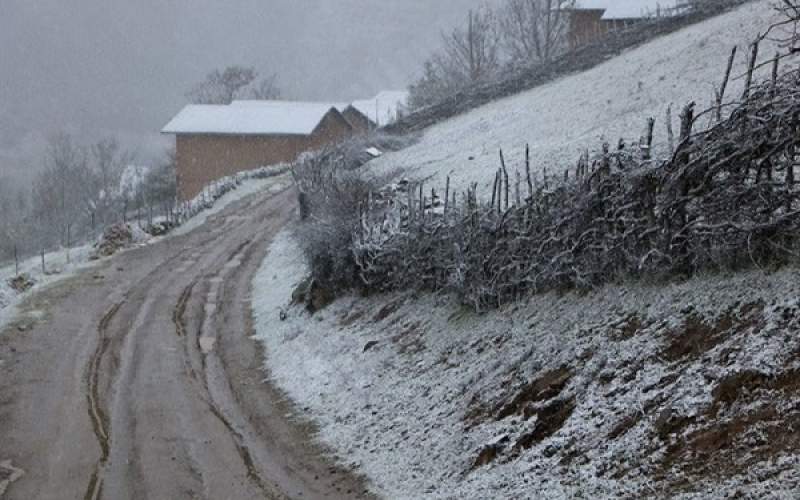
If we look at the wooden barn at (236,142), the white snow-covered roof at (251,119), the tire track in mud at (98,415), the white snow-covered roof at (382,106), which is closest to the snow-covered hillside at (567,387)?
the tire track in mud at (98,415)

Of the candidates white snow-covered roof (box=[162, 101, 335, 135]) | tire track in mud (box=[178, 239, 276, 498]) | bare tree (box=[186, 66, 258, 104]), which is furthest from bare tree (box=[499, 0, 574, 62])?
tire track in mud (box=[178, 239, 276, 498])

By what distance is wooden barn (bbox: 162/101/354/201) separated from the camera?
194 ft

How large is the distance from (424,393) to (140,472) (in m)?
4.46

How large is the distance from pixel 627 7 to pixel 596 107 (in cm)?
2813

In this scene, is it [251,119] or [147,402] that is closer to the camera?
[147,402]

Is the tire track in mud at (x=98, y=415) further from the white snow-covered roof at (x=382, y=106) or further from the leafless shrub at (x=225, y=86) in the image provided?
the leafless shrub at (x=225, y=86)

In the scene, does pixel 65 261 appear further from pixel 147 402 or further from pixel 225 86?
pixel 225 86

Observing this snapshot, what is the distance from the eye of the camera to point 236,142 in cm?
5931

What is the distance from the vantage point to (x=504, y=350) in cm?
1305

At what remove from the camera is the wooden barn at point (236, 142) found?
Answer: 194ft

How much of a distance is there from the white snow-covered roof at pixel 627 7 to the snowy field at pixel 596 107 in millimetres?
15749

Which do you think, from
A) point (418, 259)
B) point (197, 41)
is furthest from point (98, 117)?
point (418, 259)

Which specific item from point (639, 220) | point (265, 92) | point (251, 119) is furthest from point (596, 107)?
point (265, 92)

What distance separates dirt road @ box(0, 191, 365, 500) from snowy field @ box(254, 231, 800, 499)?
972mm
